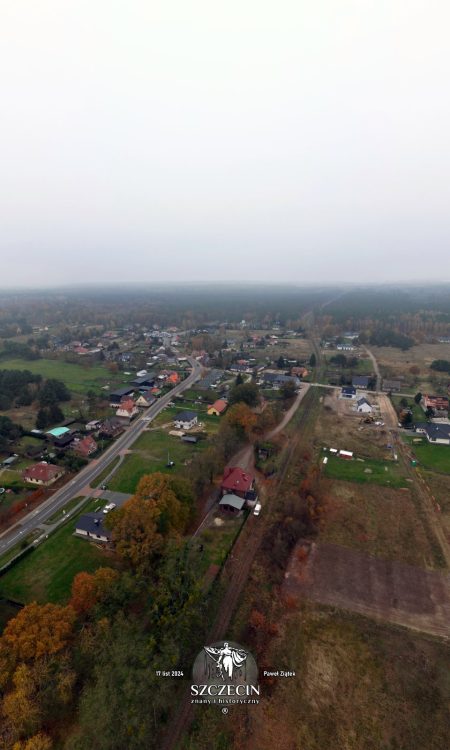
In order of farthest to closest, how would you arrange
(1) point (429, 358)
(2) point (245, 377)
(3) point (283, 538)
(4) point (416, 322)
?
(4) point (416, 322)
(1) point (429, 358)
(2) point (245, 377)
(3) point (283, 538)

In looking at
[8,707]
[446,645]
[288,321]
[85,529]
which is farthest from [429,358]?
[8,707]

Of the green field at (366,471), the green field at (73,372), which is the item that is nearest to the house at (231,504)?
the green field at (366,471)

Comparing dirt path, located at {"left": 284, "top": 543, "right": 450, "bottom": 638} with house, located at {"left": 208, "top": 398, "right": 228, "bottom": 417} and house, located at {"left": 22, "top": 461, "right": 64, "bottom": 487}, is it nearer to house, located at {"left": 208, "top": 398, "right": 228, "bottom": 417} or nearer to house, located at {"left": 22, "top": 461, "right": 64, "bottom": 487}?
house, located at {"left": 22, "top": 461, "right": 64, "bottom": 487}

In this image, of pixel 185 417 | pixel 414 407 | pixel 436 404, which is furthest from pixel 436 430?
pixel 185 417

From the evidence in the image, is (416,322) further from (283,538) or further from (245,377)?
(283,538)
